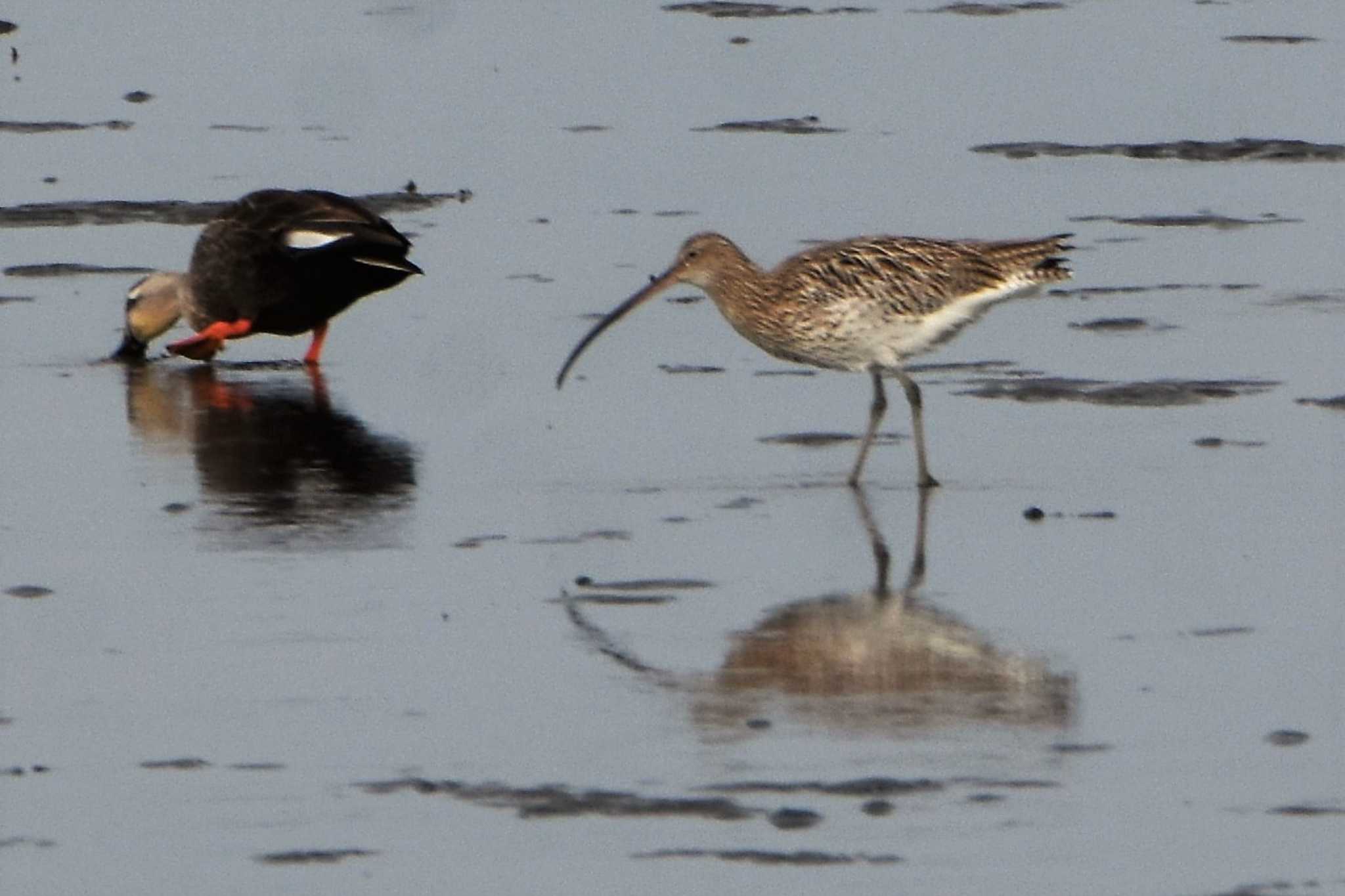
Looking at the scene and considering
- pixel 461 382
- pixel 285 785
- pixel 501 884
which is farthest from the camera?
pixel 461 382

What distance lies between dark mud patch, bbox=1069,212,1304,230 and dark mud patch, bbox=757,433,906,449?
4650 millimetres

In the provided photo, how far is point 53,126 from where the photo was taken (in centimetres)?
2047

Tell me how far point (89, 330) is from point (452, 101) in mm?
6345

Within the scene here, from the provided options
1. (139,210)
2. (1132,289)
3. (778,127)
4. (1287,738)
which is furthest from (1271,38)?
(1287,738)

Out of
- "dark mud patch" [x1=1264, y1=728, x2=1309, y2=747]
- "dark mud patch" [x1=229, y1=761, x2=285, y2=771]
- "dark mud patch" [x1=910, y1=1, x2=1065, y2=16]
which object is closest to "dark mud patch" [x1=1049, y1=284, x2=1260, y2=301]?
"dark mud patch" [x1=1264, y1=728, x2=1309, y2=747]

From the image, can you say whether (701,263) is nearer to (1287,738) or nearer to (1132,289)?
(1132,289)

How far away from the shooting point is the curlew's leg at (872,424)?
11930 millimetres

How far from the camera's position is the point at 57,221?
17688 mm

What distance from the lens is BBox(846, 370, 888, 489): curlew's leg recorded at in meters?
11.9

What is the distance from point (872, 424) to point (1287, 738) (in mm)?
3706

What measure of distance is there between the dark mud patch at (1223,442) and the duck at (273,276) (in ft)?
13.6

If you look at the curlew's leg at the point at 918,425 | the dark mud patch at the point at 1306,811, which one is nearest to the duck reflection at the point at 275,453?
the curlew's leg at the point at 918,425

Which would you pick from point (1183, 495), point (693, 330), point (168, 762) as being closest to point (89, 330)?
point (693, 330)

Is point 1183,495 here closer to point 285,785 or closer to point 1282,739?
point 1282,739
